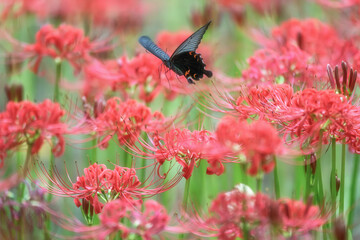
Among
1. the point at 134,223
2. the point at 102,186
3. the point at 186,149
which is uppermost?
the point at 186,149

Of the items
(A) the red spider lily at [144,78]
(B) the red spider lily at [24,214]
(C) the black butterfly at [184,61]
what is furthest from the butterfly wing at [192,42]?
(B) the red spider lily at [24,214]

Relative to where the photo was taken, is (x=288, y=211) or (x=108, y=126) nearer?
(x=288, y=211)

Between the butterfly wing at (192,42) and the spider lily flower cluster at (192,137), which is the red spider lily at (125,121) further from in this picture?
the butterfly wing at (192,42)

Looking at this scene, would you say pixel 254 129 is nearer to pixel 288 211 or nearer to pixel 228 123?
pixel 228 123

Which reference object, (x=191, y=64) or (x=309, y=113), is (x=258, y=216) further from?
(x=191, y=64)

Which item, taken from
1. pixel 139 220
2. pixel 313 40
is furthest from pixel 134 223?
pixel 313 40

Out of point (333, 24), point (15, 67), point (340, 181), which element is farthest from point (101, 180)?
point (333, 24)

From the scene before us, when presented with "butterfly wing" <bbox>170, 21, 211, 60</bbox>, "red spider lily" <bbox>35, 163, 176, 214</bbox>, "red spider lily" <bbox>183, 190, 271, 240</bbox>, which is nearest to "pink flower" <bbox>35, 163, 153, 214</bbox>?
"red spider lily" <bbox>35, 163, 176, 214</bbox>
